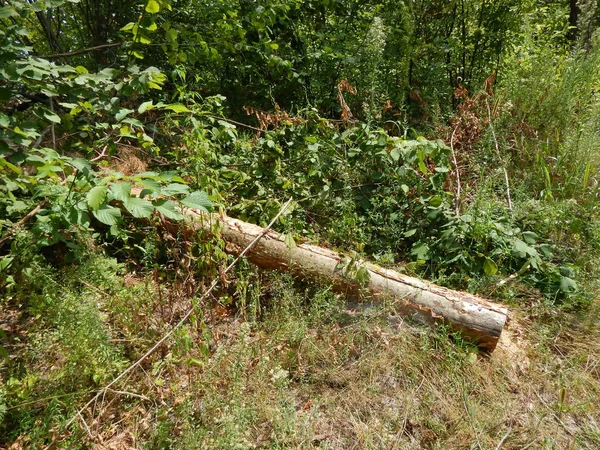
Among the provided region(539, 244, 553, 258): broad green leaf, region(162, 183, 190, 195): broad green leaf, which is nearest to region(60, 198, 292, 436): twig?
region(162, 183, 190, 195): broad green leaf

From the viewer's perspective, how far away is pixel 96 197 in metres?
1.59

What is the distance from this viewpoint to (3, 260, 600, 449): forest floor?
6.51 ft

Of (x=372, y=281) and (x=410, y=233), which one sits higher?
(x=410, y=233)

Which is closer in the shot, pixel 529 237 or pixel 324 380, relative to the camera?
pixel 324 380

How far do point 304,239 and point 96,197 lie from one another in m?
1.65

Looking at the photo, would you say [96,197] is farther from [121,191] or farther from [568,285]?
[568,285]

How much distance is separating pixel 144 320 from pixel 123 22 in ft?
12.3

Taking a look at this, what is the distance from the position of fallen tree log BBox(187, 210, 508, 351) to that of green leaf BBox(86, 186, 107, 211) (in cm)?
106

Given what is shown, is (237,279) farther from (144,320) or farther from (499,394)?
(499,394)

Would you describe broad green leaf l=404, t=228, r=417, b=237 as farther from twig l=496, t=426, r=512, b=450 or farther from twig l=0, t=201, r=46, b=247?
twig l=0, t=201, r=46, b=247

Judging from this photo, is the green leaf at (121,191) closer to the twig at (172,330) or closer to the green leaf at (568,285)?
the twig at (172,330)

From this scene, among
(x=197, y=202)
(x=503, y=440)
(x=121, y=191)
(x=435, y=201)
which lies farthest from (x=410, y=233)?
(x=121, y=191)

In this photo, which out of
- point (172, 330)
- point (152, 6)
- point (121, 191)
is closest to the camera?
point (121, 191)

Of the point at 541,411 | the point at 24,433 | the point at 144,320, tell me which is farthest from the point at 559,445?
the point at 24,433
